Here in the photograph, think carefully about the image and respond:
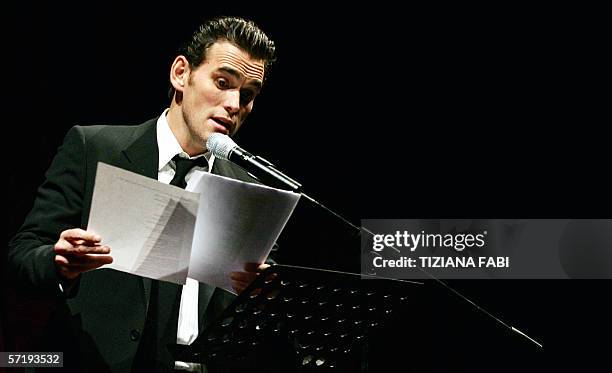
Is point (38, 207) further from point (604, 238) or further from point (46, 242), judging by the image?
point (604, 238)

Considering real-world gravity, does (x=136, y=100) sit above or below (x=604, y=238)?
above

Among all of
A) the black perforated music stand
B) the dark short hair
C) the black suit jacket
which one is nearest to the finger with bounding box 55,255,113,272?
the black suit jacket

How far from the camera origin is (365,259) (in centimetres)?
284

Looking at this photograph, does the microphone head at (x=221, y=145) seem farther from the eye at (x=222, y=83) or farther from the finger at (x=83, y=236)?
the finger at (x=83, y=236)

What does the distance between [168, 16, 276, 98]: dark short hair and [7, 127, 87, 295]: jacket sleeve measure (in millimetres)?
408

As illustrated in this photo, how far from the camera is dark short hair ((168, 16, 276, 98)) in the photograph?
183 cm

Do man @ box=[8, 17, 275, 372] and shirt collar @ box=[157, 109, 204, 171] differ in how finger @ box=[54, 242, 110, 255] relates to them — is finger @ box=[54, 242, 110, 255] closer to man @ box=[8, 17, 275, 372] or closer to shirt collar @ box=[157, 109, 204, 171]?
man @ box=[8, 17, 275, 372]

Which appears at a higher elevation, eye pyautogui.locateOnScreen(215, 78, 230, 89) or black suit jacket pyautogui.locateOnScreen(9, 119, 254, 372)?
eye pyautogui.locateOnScreen(215, 78, 230, 89)

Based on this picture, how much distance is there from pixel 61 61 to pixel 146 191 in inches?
56.9

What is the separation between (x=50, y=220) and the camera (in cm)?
148

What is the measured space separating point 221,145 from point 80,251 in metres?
0.42

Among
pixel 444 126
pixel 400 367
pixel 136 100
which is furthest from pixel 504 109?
pixel 136 100

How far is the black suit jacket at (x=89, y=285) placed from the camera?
4.68 ft
